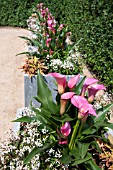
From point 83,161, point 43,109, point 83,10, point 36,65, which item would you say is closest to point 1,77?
point 36,65

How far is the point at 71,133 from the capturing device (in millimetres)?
2607

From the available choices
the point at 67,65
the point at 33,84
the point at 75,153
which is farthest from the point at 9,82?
the point at 75,153

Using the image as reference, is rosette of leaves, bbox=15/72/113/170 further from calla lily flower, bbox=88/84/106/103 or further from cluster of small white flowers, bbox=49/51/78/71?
cluster of small white flowers, bbox=49/51/78/71

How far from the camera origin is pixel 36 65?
14.6ft

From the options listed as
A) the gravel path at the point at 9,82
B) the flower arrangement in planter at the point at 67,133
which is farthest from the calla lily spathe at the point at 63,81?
the gravel path at the point at 9,82

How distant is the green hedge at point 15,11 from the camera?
972cm

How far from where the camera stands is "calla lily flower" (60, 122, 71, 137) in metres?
2.42

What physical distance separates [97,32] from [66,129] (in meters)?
3.60

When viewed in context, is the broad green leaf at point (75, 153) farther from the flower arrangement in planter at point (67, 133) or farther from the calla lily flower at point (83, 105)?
the calla lily flower at point (83, 105)

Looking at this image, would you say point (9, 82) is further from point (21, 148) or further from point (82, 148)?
point (82, 148)

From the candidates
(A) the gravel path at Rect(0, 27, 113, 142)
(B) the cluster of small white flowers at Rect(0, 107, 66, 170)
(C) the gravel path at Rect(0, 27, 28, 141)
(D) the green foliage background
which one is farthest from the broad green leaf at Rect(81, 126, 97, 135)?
(D) the green foliage background

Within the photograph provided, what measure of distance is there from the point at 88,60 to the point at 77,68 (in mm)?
1761

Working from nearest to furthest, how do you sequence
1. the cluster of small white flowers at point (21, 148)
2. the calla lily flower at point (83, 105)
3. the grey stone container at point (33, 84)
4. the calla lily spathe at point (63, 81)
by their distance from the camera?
1. the calla lily flower at point (83, 105)
2. the calla lily spathe at point (63, 81)
3. the cluster of small white flowers at point (21, 148)
4. the grey stone container at point (33, 84)

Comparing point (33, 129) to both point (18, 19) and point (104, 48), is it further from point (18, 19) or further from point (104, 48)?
point (18, 19)
